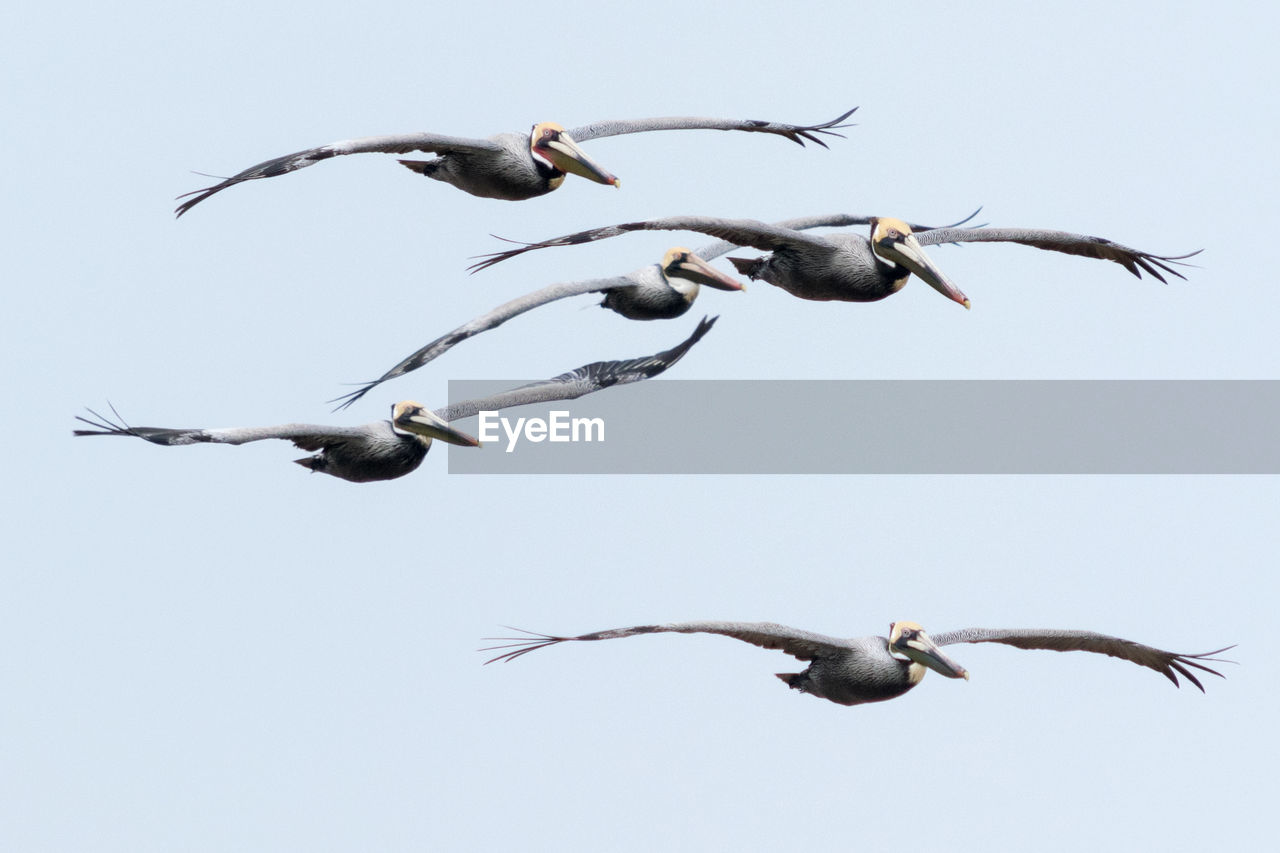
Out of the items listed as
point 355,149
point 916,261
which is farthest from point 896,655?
point 355,149

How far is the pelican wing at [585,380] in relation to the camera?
2197cm

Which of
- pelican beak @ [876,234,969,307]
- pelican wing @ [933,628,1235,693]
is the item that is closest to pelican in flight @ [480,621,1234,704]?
pelican wing @ [933,628,1235,693]

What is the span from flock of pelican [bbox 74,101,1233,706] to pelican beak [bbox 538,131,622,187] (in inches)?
0.5

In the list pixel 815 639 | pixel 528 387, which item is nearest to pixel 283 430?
pixel 528 387

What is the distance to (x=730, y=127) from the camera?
24234 mm

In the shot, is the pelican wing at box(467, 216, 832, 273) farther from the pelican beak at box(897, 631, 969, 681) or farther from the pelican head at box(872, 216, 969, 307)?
the pelican beak at box(897, 631, 969, 681)

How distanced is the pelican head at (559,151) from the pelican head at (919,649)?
180 inches

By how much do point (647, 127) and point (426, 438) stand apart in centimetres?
389

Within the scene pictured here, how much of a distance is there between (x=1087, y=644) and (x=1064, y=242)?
348 cm

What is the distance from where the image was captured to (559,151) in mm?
21766

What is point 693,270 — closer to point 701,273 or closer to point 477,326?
point 701,273

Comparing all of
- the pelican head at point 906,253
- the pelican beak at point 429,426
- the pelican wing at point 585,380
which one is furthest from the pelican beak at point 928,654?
the pelican beak at point 429,426

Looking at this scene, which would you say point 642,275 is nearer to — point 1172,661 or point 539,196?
point 539,196

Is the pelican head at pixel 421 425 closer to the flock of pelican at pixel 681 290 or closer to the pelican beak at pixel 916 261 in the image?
the flock of pelican at pixel 681 290
